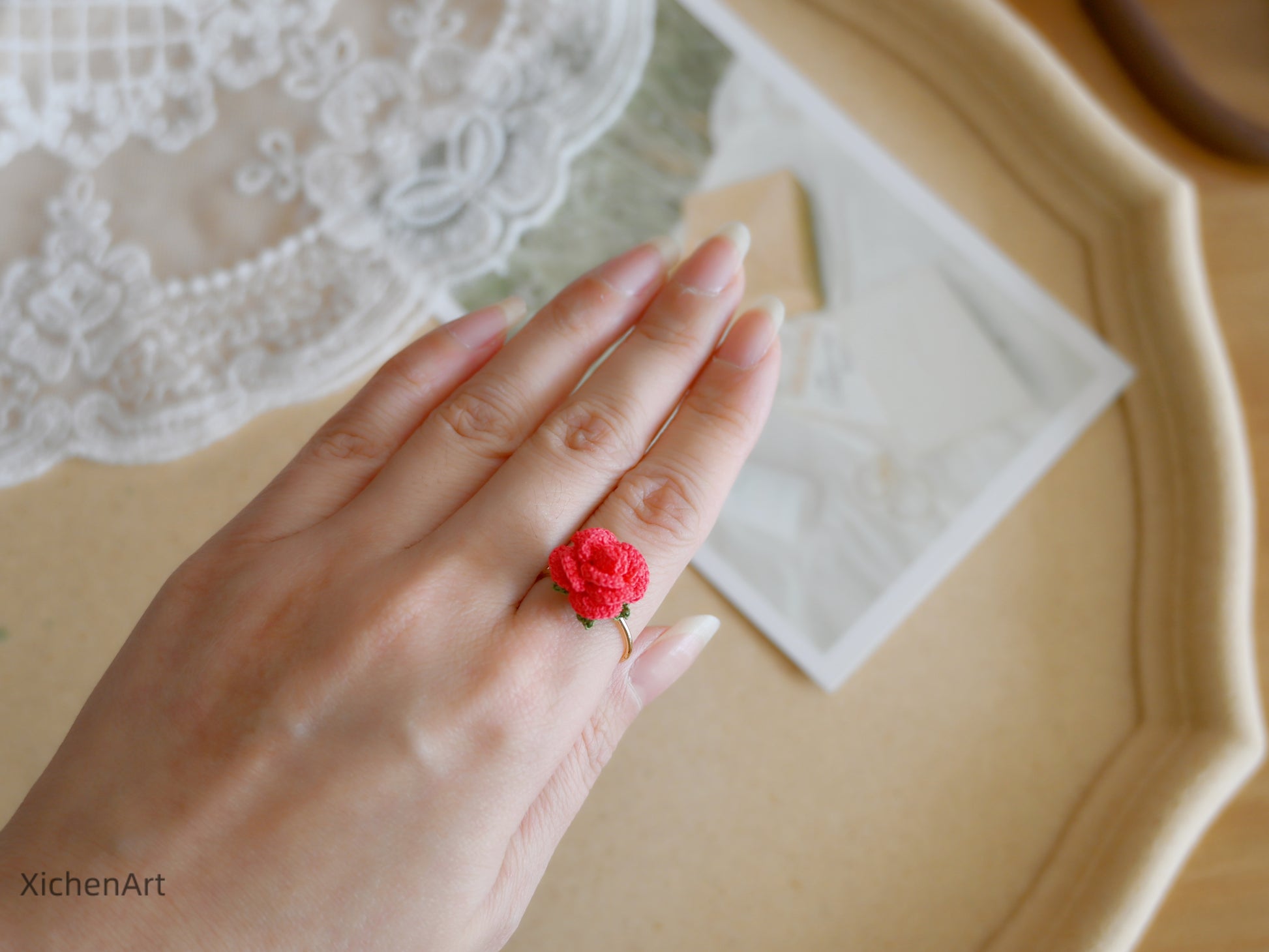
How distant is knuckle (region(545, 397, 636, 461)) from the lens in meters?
0.51

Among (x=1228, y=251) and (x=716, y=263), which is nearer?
(x=716, y=263)

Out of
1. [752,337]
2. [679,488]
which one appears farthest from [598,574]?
[752,337]

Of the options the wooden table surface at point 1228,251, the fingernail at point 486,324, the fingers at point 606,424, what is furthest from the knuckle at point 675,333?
the wooden table surface at point 1228,251

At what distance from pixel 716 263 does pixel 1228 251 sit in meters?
0.56

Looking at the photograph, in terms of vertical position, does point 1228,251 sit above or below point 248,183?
above

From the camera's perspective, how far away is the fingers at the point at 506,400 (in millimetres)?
A: 505

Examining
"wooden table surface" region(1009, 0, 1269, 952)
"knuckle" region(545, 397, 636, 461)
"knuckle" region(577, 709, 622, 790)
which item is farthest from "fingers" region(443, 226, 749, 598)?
"wooden table surface" region(1009, 0, 1269, 952)

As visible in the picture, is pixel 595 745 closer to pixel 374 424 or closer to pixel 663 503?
pixel 663 503

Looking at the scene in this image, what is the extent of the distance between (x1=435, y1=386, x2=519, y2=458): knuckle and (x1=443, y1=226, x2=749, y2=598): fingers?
0.03 meters

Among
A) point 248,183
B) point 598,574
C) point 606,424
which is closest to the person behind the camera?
point 598,574

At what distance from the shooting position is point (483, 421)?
0.54 meters

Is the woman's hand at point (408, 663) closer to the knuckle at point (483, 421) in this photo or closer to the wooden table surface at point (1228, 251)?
the knuckle at point (483, 421)

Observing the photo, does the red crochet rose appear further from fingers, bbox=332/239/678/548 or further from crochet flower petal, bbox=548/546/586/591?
fingers, bbox=332/239/678/548

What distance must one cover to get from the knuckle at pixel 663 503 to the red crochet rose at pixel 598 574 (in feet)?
0.20
